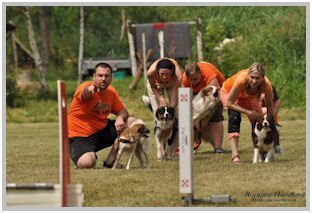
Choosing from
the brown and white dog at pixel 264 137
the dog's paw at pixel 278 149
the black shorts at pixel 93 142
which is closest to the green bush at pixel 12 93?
the dog's paw at pixel 278 149

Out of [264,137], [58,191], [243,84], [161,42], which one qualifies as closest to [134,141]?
[243,84]

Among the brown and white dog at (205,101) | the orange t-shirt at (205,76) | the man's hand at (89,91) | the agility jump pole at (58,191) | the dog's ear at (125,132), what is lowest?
the agility jump pole at (58,191)

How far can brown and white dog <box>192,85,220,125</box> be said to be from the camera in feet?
44.4

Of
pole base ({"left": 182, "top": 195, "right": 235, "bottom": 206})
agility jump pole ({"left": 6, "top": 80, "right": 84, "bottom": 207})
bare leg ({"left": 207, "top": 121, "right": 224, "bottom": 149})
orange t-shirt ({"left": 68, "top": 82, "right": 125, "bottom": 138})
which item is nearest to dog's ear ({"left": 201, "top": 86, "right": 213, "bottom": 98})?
bare leg ({"left": 207, "top": 121, "right": 224, "bottom": 149})

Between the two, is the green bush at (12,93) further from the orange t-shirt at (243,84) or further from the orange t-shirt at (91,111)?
the orange t-shirt at (243,84)

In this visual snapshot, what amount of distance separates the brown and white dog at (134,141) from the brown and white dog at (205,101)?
5.17ft

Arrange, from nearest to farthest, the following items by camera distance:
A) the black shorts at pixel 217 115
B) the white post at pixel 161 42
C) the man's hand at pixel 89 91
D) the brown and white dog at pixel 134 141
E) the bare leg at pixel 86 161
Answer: the man's hand at pixel 89 91, the brown and white dog at pixel 134 141, the bare leg at pixel 86 161, the black shorts at pixel 217 115, the white post at pixel 161 42

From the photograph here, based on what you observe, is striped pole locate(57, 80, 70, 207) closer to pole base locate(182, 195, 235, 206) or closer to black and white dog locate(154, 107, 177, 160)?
pole base locate(182, 195, 235, 206)

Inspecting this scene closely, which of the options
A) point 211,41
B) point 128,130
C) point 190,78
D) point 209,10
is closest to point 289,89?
point 211,41

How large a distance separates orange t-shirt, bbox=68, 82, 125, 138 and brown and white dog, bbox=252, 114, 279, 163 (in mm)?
1615

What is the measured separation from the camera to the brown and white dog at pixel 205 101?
13539 millimetres

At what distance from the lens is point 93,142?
12406mm

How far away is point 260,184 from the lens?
33.3ft

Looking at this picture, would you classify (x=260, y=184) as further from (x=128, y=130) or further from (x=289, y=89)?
(x=289, y=89)
